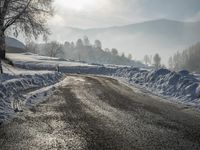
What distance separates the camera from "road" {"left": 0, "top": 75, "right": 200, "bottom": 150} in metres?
7.68

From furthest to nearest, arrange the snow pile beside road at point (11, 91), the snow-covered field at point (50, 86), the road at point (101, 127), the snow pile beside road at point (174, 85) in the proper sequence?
the snow pile beside road at point (174, 85)
the snow-covered field at point (50, 86)
the snow pile beside road at point (11, 91)
the road at point (101, 127)

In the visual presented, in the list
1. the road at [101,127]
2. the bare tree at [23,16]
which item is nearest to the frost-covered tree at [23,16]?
the bare tree at [23,16]

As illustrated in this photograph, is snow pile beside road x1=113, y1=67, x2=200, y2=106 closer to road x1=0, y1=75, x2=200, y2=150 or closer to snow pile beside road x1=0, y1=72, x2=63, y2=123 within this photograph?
road x1=0, y1=75, x2=200, y2=150

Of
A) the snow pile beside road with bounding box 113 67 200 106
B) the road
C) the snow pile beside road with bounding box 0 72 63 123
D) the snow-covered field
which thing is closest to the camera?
the road

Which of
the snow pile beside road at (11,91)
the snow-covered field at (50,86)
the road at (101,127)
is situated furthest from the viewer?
the snow-covered field at (50,86)

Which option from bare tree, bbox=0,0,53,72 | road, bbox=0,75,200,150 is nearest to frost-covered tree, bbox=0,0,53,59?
bare tree, bbox=0,0,53,72

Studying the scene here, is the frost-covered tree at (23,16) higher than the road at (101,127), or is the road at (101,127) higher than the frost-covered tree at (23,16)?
the frost-covered tree at (23,16)

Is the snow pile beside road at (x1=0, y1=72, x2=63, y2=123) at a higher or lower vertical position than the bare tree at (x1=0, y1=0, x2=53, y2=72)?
lower

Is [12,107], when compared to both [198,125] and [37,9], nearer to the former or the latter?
[198,125]

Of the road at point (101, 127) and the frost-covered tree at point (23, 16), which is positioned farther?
the frost-covered tree at point (23, 16)

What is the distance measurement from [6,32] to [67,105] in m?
20.0

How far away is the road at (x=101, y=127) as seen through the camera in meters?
7.68

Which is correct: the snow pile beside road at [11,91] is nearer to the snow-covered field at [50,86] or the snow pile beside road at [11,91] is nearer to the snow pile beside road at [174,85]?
the snow-covered field at [50,86]

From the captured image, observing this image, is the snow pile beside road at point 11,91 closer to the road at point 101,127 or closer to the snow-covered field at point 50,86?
the snow-covered field at point 50,86
